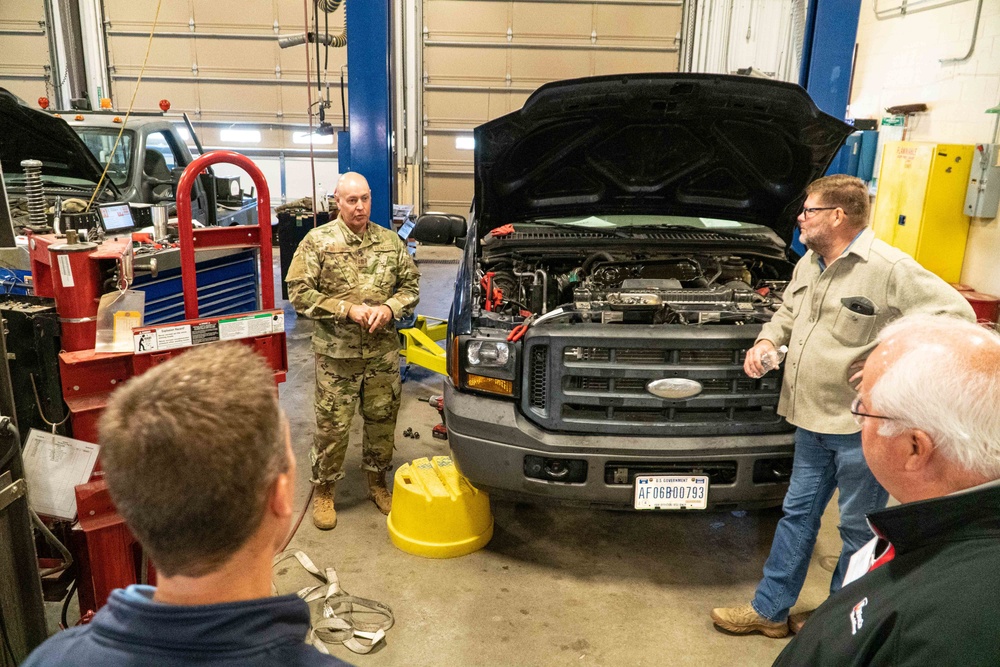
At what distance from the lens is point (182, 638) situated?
91cm

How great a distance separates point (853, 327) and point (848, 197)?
487mm

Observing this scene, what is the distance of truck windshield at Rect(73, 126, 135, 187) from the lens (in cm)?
595

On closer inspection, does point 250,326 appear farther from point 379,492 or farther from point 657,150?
point 657,150

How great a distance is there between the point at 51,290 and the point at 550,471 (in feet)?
6.58

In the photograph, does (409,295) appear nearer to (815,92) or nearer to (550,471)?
(550,471)

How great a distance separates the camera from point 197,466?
92 centimetres

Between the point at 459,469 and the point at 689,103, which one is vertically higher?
the point at 689,103

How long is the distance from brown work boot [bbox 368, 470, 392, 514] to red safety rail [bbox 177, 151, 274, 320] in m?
1.51

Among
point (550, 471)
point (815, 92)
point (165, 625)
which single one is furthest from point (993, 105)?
point (165, 625)

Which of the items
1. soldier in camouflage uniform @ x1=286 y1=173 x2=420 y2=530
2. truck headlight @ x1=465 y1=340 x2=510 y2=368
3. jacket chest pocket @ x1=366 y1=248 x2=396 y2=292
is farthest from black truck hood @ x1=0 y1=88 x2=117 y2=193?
truck headlight @ x1=465 y1=340 x2=510 y2=368

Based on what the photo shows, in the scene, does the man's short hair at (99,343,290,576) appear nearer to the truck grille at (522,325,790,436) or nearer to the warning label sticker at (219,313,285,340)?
the warning label sticker at (219,313,285,340)

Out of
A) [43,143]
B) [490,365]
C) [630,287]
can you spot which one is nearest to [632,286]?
[630,287]

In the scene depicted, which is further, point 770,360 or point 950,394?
point 770,360

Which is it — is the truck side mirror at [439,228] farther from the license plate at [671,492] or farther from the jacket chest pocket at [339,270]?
the license plate at [671,492]
